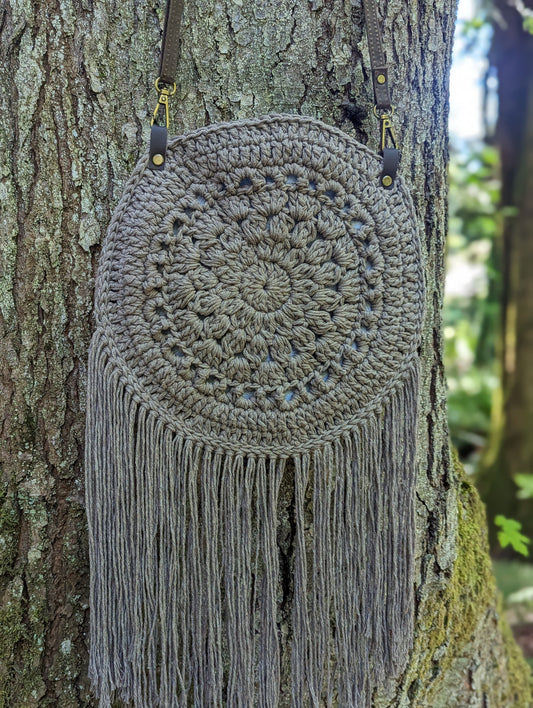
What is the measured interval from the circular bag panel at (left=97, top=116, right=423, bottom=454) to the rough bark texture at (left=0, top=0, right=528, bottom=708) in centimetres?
9

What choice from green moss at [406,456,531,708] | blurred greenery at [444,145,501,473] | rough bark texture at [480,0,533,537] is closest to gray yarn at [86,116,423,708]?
green moss at [406,456,531,708]

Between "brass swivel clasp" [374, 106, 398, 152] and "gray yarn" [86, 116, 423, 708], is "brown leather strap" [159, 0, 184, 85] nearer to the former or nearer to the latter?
"gray yarn" [86, 116, 423, 708]

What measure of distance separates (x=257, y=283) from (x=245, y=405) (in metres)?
0.18

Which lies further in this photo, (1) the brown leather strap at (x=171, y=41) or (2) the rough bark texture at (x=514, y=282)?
(2) the rough bark texture at (x=514, y=282)

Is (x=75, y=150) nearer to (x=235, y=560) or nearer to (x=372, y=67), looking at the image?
(x=372, y=67)

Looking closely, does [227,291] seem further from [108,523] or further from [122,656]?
[122,656]

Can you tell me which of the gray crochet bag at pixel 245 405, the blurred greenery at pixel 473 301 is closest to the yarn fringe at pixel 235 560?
the gray crochet bag at pixel 245 405

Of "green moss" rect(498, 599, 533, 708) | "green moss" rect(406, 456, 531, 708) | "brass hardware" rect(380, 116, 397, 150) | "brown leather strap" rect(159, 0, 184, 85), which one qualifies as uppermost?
"brown leather strap" rect(159, 0, 184, 85)

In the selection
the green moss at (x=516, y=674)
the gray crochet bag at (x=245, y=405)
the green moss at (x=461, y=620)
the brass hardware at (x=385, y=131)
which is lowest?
the green moss at (x=516, y=674)

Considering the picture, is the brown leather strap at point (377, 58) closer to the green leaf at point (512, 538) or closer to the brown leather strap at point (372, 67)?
the brown leather strap at point (372, 67)

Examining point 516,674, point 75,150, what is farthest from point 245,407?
point 516,674

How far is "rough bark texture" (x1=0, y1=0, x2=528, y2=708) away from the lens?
34.5 inches

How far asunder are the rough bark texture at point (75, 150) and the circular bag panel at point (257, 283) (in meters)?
0.09

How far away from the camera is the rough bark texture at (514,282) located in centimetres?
281
